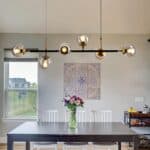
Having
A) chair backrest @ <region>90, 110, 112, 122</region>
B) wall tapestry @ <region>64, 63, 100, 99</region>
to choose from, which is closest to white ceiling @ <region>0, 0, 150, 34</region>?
wall tapestry @ <region>64, 63, 100, 99</region>

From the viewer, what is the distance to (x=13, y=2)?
606 cm

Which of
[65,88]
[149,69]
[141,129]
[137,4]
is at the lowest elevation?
[141,129]

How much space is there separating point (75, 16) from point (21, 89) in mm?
2199

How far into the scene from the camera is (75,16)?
6.48m

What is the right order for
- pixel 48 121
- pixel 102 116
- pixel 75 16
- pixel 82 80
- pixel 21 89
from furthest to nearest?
1. pixel 21 89
2. pixel 82 80
3. pixel 102 116
4. pixel 48 121
5. pixel 75 16

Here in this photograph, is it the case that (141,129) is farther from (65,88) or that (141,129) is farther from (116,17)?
(116,17)

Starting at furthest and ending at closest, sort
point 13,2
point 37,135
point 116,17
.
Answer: point 116,17, point 13,2, point 37,135

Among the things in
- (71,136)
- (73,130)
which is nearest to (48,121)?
(73,130)

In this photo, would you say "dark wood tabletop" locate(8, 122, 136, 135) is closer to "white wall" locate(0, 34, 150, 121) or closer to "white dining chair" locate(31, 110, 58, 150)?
"white dining chair" locate(31, 110, 58, 150)

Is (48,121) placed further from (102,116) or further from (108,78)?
(108,78)

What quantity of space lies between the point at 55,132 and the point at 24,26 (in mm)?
3365

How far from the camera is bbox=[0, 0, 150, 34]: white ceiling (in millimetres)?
6098

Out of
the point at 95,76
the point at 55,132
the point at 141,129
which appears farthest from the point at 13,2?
the point at 141,129

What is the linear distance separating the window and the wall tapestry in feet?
2.55
